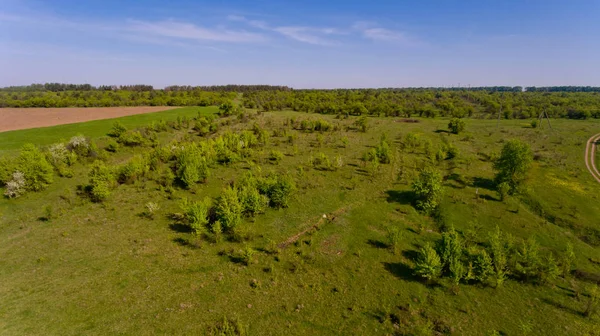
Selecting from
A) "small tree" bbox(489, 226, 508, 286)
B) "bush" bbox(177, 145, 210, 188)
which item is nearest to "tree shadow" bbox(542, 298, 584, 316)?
"small tree" bbox(489, 226, 508, 286)

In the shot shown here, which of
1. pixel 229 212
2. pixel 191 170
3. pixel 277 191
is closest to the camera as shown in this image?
Result: pixel 229 212

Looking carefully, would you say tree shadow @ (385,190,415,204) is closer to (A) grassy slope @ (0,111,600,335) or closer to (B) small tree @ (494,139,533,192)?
(A) grassy slope @ (0,111,600,335)

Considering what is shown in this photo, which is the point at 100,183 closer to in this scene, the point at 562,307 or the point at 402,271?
the point at 402,271

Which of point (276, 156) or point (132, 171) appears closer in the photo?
point (132, 171)

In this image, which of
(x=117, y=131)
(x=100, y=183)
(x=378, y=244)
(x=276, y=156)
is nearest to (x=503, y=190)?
(x=378, y=244)

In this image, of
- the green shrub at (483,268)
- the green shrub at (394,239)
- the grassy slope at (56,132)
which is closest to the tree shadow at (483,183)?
the green shrub at (394,239)

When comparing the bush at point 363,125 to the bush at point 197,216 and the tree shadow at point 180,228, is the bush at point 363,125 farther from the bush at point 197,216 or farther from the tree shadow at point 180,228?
the tree shadow at point 180,228

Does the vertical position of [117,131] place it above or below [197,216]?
above
